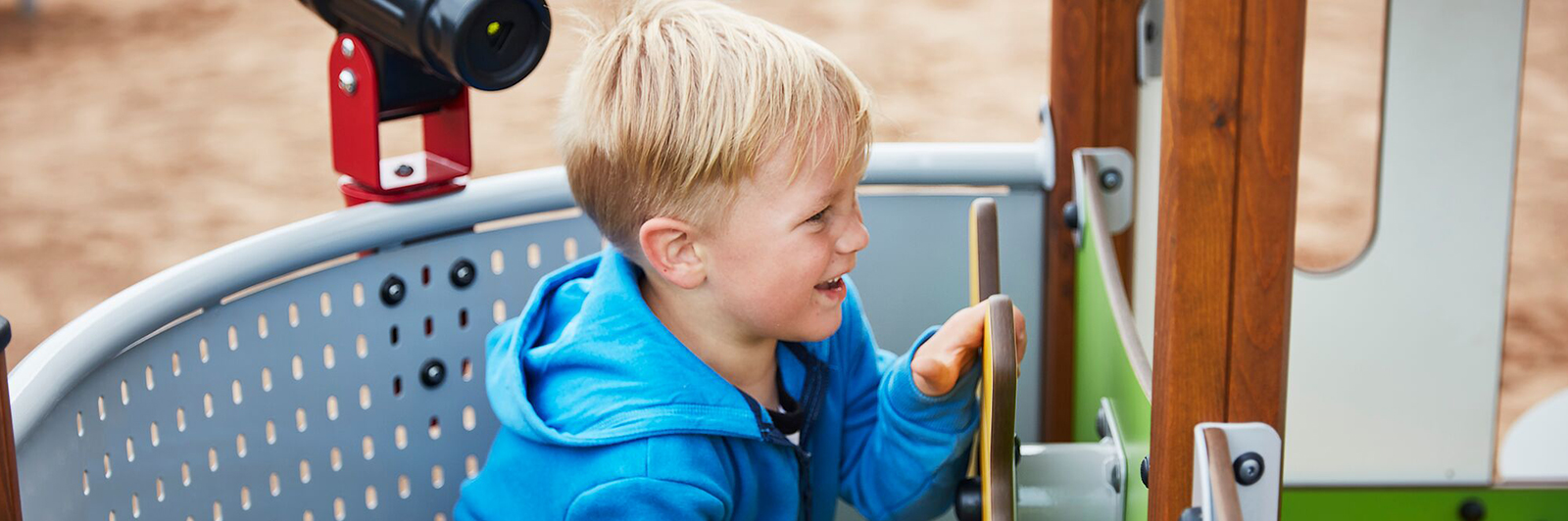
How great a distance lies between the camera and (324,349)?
1.24 metres

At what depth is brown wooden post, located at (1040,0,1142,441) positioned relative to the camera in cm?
137

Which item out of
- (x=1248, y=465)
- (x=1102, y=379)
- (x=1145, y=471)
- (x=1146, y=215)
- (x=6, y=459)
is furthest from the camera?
(x=1146, y=215)

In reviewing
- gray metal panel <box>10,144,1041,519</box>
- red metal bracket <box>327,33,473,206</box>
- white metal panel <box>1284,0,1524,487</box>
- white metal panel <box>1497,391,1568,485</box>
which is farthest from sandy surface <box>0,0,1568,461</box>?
red metal bracket <box>327,33,473,206</box>

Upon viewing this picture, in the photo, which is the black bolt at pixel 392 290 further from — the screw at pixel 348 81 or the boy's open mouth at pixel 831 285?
the boy's open mouth at pixel 831 285

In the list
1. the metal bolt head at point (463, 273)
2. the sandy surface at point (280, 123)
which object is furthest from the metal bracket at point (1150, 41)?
the sandy surface at point (280, 123)

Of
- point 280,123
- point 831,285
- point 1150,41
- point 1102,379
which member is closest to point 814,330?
point 831,285

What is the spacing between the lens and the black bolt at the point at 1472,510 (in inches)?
60.0

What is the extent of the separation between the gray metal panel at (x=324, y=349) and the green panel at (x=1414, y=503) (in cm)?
34

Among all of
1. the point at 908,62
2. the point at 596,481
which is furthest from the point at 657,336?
the point at 908,62

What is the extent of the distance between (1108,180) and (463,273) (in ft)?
1.78

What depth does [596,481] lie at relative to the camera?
104 centimetres

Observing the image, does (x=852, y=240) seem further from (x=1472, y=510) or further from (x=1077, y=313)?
(x=1472, y=510)

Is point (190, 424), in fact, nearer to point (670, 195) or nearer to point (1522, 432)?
point (670, 195)

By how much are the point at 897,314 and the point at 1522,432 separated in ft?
2.34
